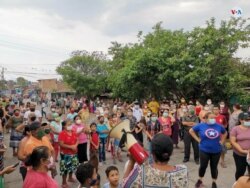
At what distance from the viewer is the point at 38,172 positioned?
3.77m

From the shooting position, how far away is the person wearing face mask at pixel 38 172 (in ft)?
12.0

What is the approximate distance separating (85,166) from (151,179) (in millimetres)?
1463

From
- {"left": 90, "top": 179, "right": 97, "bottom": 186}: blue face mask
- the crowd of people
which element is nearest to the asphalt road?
the crowd of people

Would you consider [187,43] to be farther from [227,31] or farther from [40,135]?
[40,135]

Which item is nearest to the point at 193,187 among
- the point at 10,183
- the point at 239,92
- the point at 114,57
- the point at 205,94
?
the point at 10,183

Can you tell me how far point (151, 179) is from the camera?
2.83 metres

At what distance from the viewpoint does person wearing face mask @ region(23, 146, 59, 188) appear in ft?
12.0

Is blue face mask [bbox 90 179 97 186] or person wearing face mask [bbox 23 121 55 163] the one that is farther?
person wearing face mask [bbox 23 121 55 163]

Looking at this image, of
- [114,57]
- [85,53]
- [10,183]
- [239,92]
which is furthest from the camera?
[85,53]

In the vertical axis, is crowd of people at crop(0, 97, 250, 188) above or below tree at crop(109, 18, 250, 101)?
below

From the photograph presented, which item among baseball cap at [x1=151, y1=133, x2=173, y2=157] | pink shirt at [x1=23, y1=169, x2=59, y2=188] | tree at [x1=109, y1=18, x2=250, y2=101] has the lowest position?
pink shirt at [x1=23, y1=169, x2=59, y2=188]

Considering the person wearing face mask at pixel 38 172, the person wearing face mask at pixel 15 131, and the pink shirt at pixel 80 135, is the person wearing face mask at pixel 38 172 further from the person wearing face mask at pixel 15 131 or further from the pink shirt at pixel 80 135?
the person wearing face mask at pixel 15 131

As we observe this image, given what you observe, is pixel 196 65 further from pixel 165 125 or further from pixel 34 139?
pixel 34 139

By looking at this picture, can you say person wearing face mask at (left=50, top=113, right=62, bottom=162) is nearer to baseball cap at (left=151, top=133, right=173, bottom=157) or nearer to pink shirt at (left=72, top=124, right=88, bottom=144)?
pink shirt at (left=72, top=124, right=88, bottom=144)
